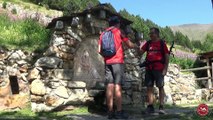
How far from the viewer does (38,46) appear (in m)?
10.3

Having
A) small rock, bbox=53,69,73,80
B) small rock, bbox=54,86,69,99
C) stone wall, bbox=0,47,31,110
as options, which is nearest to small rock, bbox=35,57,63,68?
small rock, bbox=53,69,73,80

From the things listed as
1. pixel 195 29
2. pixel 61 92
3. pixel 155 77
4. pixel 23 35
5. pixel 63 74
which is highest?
pixel 195 29

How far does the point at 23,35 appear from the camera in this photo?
1095 cm

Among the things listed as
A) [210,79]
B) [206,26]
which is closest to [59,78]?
[210,79]

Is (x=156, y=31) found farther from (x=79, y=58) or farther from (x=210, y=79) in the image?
(x=210, y=79)

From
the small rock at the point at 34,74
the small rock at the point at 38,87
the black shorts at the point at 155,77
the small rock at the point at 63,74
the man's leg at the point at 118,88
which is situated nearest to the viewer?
the man's leg at the point at 118,88

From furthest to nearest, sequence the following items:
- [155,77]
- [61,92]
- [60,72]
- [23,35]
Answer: [23,35]
[60,72]
[61,92]
[155,77]

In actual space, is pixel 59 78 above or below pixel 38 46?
below

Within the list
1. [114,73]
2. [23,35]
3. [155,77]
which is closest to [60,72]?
[23,35]

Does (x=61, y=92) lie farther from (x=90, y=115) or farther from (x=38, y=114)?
(x=90, y=115)

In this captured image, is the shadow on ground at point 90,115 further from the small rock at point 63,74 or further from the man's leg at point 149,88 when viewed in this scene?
the small rock at point 63,74

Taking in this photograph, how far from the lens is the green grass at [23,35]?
1022 centimetres

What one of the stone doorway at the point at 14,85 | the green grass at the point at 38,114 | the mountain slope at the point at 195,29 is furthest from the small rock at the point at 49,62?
the mountain slope at the point at 195,29

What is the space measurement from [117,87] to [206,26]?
485 ft
